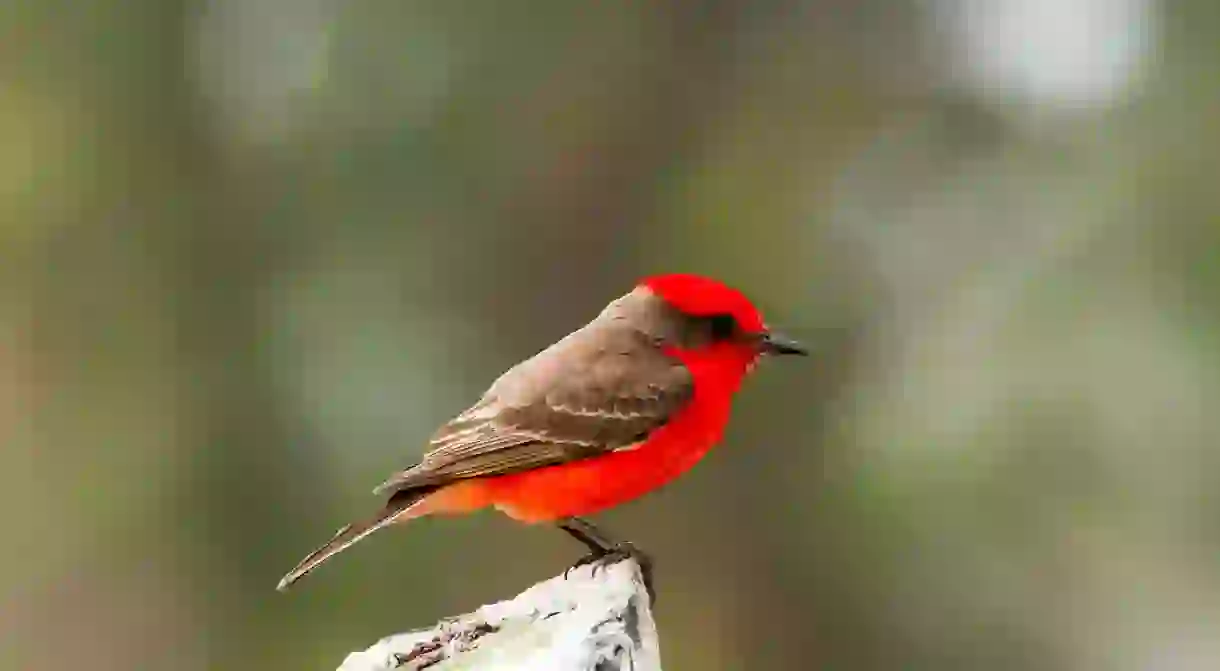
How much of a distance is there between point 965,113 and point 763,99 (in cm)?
34

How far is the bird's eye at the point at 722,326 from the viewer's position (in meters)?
1.58

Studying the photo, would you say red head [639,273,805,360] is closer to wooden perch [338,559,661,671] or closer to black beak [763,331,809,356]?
black beak [763,331,809,356]

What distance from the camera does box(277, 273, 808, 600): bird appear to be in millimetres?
1504

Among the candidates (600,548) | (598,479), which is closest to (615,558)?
(600,548)

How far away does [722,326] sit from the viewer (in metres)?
1.58

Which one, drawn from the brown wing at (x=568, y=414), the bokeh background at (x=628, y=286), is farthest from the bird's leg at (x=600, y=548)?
the bokeh background at (x=628, y=286)

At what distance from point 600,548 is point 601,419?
0.78ft

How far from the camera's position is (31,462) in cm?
197

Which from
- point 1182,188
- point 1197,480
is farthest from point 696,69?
point 1197,480

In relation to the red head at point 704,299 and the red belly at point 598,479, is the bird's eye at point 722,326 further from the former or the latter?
the red belly at point 598,479

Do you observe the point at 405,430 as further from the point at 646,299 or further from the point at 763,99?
the point at 763,99

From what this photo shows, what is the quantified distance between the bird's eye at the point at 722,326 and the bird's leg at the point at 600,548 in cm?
32

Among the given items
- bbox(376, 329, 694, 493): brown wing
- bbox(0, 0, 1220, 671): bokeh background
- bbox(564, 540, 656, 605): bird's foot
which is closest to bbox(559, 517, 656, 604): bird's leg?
bbox(564, 540, 656, 605): bird's foot

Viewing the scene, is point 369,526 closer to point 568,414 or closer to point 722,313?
point 568,414
